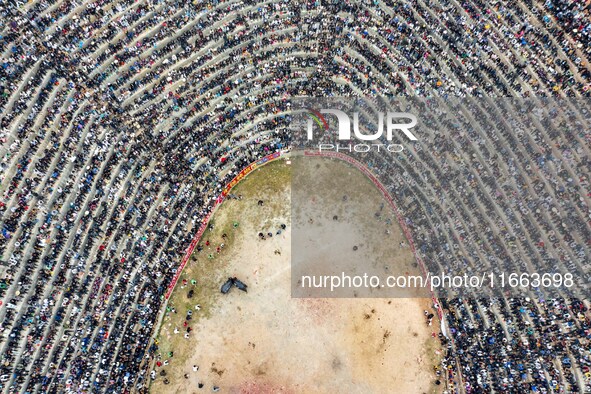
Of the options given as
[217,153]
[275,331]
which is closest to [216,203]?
[217,153]

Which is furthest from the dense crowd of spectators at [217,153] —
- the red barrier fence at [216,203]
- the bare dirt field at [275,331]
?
the bare dirt field at [275,331]

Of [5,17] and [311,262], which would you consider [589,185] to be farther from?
[5,17]

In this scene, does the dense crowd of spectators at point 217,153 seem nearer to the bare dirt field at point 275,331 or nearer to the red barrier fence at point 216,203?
the red barrier fence at point 216,203

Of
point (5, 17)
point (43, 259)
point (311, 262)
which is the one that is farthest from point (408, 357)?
point (5, 17)

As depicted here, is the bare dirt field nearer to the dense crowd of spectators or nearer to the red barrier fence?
the red barrier fence

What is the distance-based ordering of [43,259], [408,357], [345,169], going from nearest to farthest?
[43,259]
[408,357]
[345,169]

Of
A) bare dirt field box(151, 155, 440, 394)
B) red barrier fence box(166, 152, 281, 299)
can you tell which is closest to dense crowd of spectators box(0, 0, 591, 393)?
red barrier fence box(166, 152, 281, 299)
